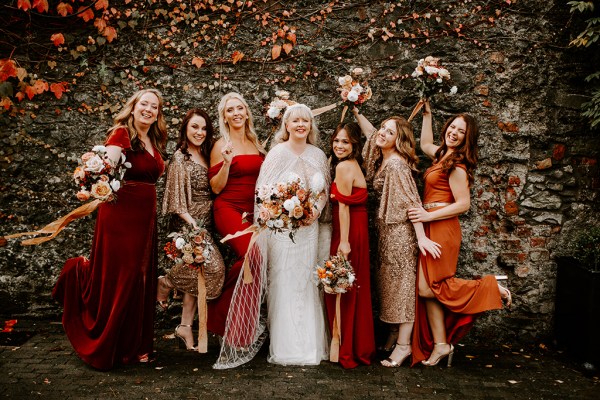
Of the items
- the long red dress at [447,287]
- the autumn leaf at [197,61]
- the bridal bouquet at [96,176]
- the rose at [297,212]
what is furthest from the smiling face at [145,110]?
the long red dress at [447,287]

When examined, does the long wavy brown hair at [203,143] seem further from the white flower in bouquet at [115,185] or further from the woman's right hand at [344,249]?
the woman's right hand at [344,249]

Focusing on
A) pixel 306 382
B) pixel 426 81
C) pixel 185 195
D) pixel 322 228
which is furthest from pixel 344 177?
pixel 306 382

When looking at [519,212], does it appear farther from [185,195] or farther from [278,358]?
[185,195]

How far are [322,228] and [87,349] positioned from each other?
2.59m

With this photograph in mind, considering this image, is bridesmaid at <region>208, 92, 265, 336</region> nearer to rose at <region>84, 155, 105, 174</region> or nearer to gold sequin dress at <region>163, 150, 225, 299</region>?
gold sequin dress at <region>163, 150, 225, 299</region>

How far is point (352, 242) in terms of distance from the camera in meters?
5.17

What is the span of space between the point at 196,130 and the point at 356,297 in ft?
7.80

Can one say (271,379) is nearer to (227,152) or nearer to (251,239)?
(251,239)

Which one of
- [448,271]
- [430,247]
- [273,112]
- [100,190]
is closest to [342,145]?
[273,112]

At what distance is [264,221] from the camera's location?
4.69 meters

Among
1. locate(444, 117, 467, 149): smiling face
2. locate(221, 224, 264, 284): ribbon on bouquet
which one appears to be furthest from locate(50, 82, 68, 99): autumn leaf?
locate(444, 117, 467, 149): smiling face

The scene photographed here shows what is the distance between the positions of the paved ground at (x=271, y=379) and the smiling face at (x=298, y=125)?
7.58 ft

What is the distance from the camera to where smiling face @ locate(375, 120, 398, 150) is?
16.8 ft

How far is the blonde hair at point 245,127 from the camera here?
545 centimetres
